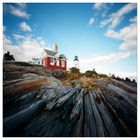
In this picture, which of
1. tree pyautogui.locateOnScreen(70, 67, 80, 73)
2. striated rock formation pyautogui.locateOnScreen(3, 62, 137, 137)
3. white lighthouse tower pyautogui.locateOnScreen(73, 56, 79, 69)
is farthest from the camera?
tree pyautogui.locateOnScreen(70, 67, 80, 73)

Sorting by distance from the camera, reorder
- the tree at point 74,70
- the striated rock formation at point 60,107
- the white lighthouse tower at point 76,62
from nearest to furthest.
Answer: the striated rock formation at point 60,107
the white lighthouse tower at point 76,62
the tree at point 74,70

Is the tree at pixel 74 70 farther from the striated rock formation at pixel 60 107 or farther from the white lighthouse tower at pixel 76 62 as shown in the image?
the striated rock formation at pixel 60 107

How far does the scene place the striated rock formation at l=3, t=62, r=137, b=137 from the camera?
4.44 meters

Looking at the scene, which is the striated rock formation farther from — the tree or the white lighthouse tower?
the white lighthouse tower

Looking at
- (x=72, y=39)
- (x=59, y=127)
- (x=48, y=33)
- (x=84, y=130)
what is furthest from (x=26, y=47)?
(x=84, y=130)

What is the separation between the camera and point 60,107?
4.98m

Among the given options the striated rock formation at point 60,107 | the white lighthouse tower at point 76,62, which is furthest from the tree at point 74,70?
the striated rock formation at point 60,107

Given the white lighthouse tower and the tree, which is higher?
the white lighthouse tower

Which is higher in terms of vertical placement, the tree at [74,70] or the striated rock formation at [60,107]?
the tree at [74,70]

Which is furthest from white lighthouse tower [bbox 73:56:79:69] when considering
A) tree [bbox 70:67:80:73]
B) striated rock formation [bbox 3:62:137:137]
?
striated rock formation [bbox 3:62:137:137]

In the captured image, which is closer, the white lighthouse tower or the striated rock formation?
the striated rock formation

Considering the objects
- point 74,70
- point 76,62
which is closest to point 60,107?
point 74,70

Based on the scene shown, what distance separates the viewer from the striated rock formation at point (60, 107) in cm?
444

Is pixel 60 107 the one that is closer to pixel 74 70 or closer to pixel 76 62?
pixel 74 70
